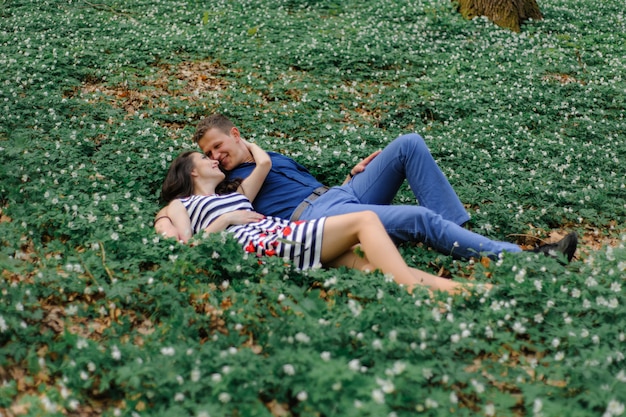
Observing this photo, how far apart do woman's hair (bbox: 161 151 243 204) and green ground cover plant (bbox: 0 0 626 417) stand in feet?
1.26

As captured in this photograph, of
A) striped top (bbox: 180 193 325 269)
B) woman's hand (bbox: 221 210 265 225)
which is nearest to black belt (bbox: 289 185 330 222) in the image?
striped top (bbox: 180 193 325 269)

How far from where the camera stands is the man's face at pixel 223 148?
6102 millimetres

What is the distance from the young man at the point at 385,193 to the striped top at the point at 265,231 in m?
0.46

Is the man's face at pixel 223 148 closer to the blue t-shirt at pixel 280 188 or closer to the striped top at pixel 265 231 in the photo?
the blue t-shirt at pixel 280 188

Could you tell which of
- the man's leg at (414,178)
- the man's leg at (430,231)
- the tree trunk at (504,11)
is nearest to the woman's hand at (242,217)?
the man's leg at (430,231)

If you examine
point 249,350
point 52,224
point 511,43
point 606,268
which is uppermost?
point 511,43

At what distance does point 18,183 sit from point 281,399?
4193 millimetres

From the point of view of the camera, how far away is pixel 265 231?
5207mm

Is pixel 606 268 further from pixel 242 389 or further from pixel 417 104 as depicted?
pixel 417 104

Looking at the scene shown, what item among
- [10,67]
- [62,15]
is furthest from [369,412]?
[62,15]

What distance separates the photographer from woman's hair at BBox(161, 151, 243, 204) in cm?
585

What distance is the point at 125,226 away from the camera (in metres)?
5.30

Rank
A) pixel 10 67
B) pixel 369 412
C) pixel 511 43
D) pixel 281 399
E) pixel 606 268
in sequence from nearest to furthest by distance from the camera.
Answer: pixel 369 412
pixel 281 399
pixel 606 268
pixel 10 67
pixel 511 43

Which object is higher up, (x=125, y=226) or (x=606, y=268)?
(x=606, y=268)
